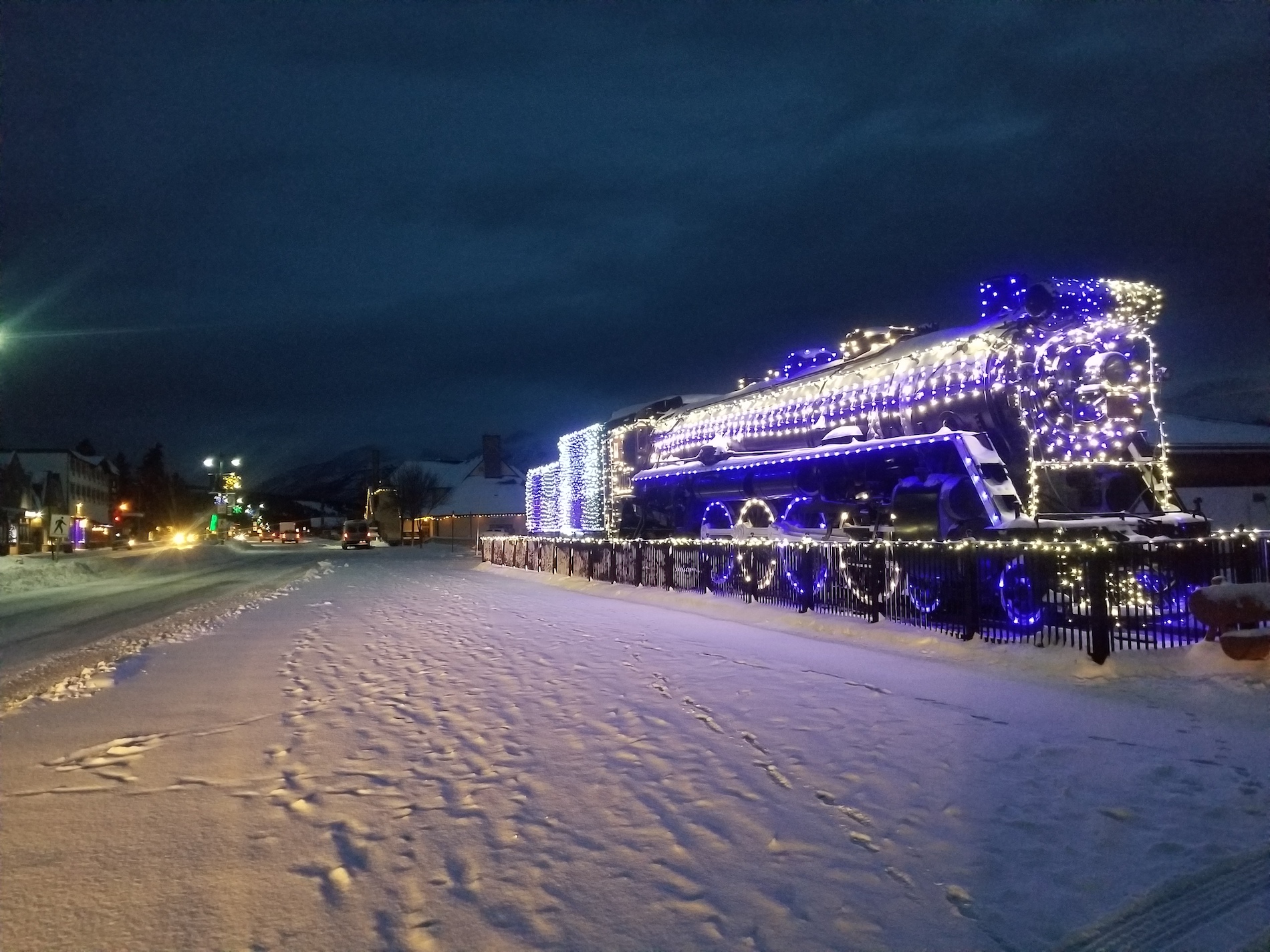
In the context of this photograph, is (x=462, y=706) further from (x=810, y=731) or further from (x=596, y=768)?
(x=810, y=731)

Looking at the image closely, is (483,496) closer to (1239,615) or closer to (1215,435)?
(1215,435)

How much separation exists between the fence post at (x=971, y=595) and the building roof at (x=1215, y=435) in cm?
2345

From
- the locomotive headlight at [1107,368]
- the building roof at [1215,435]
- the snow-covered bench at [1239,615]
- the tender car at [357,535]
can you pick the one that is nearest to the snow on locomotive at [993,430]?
the locomotive headlight at [1107,368]

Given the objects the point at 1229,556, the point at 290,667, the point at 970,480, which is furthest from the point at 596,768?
the point at 1229,556

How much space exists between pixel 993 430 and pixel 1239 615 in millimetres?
3337

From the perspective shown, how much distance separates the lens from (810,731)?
19.2 feet

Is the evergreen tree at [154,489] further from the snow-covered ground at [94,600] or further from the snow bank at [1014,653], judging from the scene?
the snow bank at [1014,653]

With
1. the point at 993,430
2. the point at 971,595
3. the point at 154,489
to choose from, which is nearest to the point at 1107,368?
the point at 993,430

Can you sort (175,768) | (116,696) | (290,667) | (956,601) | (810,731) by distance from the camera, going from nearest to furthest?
(175,768) < (810,731) < (116,696) < (290,667) < (956,601)

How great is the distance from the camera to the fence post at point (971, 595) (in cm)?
883

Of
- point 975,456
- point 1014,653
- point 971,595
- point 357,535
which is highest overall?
point 975,456

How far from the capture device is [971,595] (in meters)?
8.87

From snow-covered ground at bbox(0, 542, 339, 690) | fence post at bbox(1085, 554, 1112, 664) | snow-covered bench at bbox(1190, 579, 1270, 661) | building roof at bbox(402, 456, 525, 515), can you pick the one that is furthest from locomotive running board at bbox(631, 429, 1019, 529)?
building roof at bbox(402, 456, 525, 515)

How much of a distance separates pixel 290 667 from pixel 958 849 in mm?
6715
